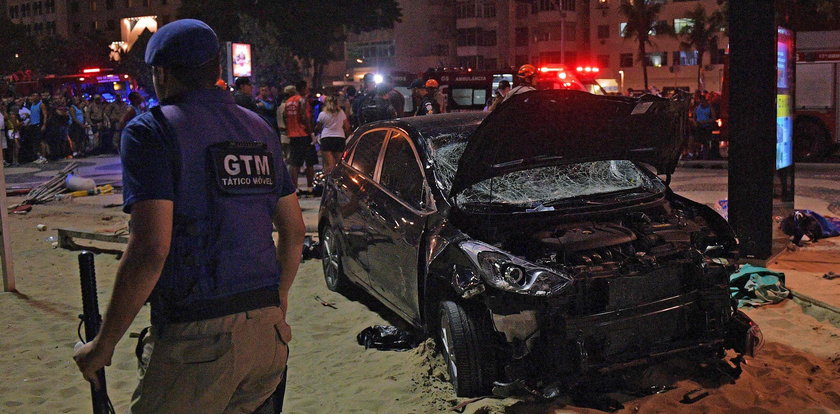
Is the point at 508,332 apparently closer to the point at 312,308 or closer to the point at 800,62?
the point at 312,308

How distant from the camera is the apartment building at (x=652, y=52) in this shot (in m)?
72.2

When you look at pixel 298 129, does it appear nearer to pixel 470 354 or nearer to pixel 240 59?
pixel 240 59

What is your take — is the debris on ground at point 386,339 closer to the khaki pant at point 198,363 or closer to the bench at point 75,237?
the khaki pant at point 198,363

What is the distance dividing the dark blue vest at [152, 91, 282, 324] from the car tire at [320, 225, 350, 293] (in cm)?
469

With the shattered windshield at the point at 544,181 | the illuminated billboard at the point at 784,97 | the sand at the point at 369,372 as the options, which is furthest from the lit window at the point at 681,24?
the shattered windshield at the point at 544,181

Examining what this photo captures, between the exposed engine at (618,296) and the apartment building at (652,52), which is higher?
the apartment building at (652,52)

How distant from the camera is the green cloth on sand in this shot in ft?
22.0

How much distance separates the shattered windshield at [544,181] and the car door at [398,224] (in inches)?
7.9

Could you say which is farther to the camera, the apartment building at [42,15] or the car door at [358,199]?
the apartment building at [42,15]

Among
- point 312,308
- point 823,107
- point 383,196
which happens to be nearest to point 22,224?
point 312,308

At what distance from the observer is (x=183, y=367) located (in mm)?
2443

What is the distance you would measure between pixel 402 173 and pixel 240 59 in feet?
44.1

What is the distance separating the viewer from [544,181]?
5.77 metres

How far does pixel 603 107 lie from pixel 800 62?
55.3 feet
